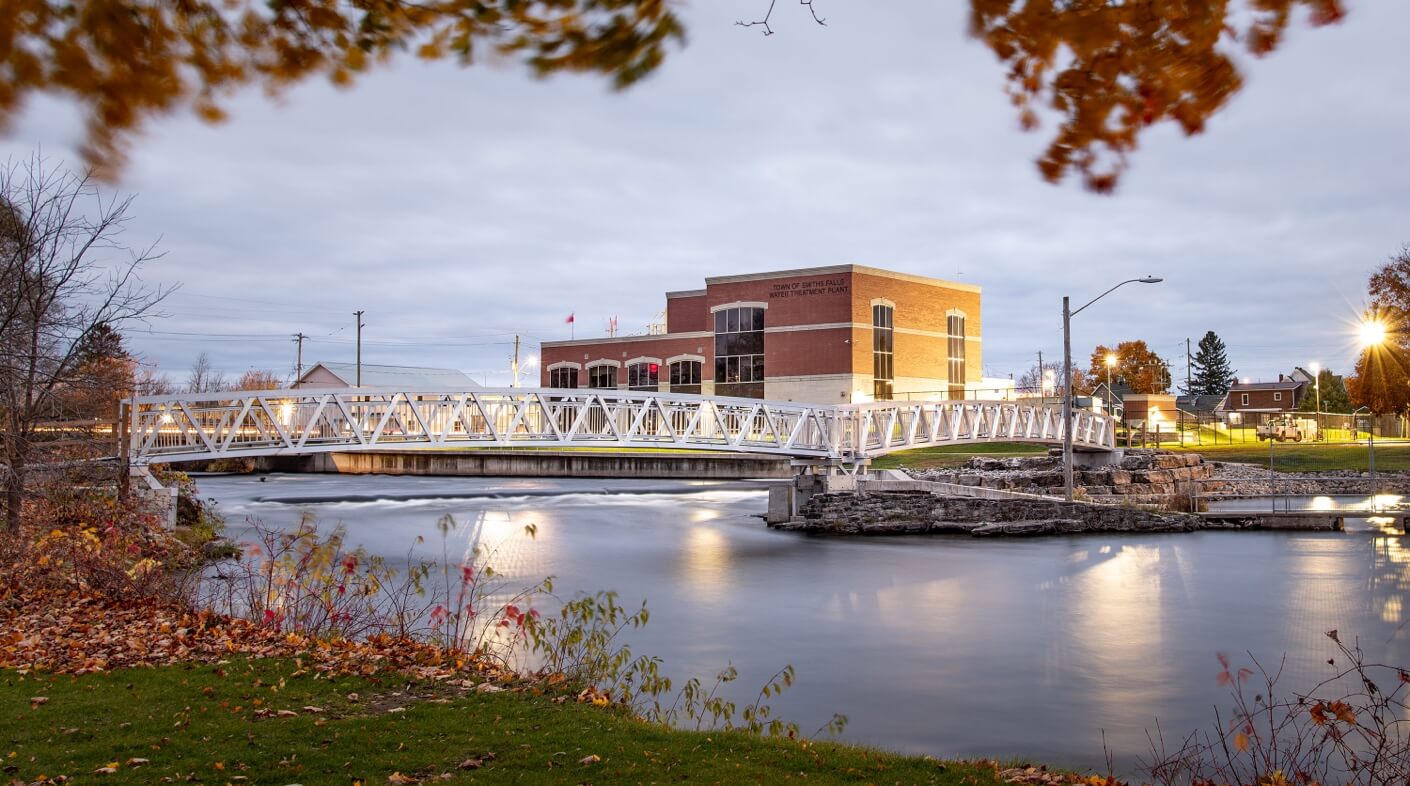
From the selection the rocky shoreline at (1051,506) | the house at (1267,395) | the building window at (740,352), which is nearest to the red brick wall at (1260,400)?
the house at (1267,395)

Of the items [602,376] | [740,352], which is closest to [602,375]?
[602,376]

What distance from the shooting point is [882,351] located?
6531 cm

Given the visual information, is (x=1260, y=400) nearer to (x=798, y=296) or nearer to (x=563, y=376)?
(x=798, y=296)

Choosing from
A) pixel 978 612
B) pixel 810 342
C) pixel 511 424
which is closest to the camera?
pixel 978 612

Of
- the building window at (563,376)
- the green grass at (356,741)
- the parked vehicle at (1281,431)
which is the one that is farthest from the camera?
the building window at (563,376)

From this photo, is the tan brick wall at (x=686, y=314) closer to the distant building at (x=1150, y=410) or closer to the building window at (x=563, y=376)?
the building window at (x=563, y=376)

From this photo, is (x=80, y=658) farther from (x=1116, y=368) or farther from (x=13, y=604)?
(x=1116, y=368)

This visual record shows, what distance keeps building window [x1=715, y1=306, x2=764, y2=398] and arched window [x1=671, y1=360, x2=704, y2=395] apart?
6.14 ft

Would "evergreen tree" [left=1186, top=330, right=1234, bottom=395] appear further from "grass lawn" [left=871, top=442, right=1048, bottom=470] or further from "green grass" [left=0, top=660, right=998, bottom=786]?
"green grass" [left=0, top=660, right=998, bottom=786]

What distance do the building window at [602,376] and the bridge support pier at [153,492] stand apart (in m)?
45.9

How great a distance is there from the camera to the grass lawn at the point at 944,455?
5691 centimetres

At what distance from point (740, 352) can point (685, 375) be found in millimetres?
5176

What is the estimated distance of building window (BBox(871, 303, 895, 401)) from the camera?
212 feet

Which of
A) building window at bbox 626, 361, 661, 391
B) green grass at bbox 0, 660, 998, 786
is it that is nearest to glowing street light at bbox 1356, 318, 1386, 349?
building window at bbox 626, 361, 661, 391
